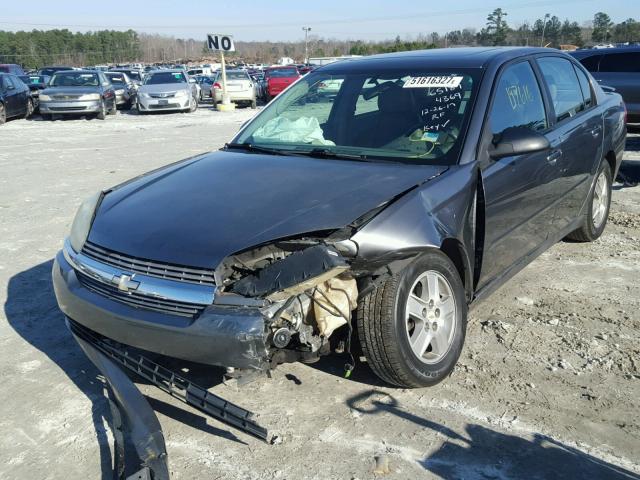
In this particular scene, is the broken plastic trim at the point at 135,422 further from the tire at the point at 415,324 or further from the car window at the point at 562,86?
the car window at the point at 562,86

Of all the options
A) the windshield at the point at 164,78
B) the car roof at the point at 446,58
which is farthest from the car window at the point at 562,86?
the windshield at the point at 164,78

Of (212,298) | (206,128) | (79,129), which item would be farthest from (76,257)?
(79,129)

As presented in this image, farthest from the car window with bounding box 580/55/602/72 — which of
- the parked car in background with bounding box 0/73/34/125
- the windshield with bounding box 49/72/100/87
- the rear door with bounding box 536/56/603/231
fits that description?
the parked car in background with bounding box 0/73/34/125

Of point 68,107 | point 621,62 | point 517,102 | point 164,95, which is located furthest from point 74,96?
point 517,102

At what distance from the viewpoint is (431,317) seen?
128 inches

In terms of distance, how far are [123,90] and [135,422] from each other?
74.8ft

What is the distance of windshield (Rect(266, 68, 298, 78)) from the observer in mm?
26844

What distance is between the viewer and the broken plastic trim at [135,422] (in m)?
2.50

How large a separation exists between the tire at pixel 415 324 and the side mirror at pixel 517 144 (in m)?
0.82

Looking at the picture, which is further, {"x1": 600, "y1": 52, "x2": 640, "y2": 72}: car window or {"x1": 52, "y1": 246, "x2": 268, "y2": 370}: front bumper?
{"x1": 600, "y1": 52, "x2": 640, "y2": 72}: car window

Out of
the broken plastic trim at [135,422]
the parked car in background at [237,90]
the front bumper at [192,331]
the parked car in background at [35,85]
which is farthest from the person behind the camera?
the parked car in background at [237,90]

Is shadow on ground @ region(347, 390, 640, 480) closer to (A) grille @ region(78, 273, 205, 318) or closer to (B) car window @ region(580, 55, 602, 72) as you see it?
Answer: (A) grille @ region(78, 273, 205, 318)

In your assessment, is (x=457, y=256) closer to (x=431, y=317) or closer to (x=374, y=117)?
(x=431, y=317)

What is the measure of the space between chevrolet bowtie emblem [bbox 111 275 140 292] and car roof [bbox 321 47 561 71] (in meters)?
2.41
